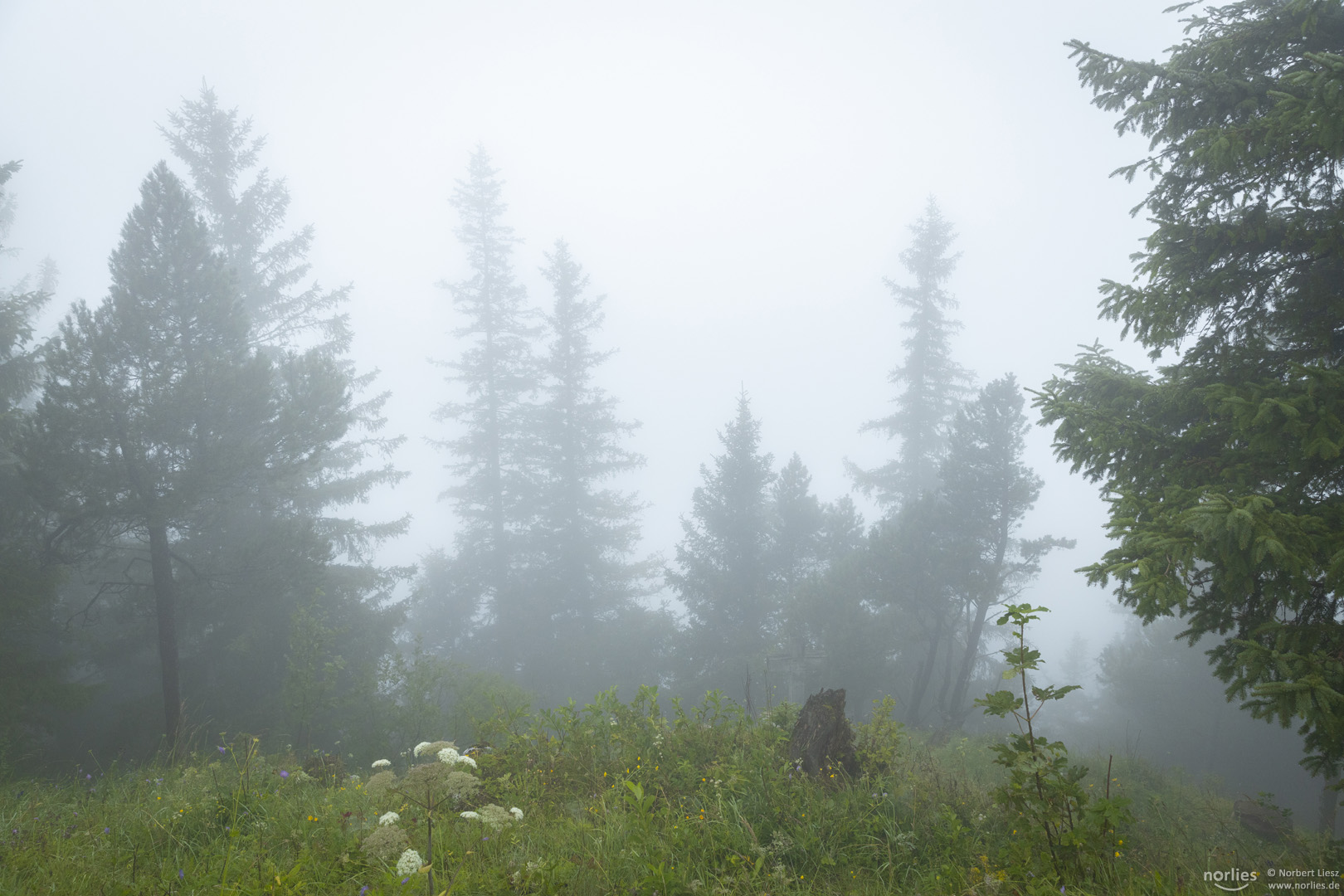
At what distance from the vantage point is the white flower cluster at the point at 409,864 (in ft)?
9.33

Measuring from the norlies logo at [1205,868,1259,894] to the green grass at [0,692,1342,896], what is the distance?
83 mm

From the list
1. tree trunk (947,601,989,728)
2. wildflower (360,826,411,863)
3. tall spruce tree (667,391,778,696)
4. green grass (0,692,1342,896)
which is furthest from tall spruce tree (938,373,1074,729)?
wildflower (360,826,411,863)

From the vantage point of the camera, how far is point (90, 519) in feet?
34.9

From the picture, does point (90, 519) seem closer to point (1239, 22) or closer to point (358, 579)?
point (358, 579)

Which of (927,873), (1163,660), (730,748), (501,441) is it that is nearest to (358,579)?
(501,441)

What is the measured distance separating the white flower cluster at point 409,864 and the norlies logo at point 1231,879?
14.2 feet

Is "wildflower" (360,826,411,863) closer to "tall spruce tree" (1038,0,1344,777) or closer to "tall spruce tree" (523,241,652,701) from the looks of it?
"tall spruce tree" (1038,0,1344,777)

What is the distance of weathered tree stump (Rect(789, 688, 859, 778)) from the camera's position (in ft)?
17.8

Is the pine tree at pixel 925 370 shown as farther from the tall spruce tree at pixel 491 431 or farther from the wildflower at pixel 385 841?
the wildflower at pixel 385 841

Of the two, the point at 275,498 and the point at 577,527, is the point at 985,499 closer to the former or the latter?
the point at 577,527

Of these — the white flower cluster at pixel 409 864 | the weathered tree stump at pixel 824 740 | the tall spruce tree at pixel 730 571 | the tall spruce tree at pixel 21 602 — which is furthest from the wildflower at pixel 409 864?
the tall spruce tree at pixel 730 571

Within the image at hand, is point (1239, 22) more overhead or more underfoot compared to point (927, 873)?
more overhead

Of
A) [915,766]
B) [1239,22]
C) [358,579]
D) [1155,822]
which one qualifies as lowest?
[1155,822]

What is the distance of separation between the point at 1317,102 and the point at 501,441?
25.1m
